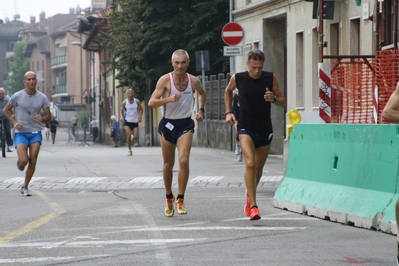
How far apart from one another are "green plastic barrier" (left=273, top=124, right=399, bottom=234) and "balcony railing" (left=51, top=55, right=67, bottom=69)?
129247 millimetres

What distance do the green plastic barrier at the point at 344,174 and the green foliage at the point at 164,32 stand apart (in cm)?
2978

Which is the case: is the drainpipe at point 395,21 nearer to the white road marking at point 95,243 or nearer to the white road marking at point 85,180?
the white road marking at point 85,180

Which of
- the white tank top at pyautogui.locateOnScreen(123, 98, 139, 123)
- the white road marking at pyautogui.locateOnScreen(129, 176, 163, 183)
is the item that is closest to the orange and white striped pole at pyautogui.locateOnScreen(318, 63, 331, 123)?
the white road marking at pyautogui.locateOnScreen(129, 176, 163, 183)

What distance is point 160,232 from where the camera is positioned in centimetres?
1030

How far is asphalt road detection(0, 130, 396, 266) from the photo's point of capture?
840 cm

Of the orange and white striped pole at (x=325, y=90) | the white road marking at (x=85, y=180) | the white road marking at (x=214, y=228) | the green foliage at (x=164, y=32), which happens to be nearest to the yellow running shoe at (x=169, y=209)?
the white road marking at (x=214, y=228)

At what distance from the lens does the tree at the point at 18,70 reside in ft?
520

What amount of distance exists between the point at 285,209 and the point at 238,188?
3.99 m

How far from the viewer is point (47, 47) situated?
152 meters

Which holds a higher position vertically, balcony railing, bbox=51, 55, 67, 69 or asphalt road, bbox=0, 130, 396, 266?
balcony railing, bbox=51, 55, 67, 69

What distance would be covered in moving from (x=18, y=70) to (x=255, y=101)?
496 ft

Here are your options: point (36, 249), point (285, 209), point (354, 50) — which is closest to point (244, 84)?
point (285, 209)

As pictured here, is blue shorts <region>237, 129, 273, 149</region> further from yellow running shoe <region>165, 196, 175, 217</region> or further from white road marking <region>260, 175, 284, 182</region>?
white road marking <region>260, 175, 284, 182</region>

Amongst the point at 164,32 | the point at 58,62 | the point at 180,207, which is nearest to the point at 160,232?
the point at 180,207
